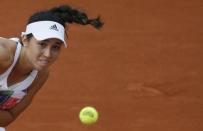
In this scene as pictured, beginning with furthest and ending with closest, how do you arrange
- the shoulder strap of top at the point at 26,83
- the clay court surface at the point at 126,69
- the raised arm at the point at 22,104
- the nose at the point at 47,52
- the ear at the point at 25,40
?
the clay court surface at the point at 126,69
the raised arm at the point at 22,104
the shoulder strap of top at the point at 26,83
the ear at the point at 25,40
the nose at the point at 47,52

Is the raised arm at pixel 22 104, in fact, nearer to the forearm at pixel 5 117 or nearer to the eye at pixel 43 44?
the forearm at pixel 5 117

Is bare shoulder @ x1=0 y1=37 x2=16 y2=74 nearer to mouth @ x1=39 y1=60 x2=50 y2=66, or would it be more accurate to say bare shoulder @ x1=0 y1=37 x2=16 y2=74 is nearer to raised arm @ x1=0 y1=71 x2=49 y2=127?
mouth @ x1=39 y1=60 x2=50 y2=66

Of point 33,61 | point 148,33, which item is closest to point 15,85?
point 33,61

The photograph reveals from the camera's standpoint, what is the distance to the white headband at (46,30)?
2.90 meters

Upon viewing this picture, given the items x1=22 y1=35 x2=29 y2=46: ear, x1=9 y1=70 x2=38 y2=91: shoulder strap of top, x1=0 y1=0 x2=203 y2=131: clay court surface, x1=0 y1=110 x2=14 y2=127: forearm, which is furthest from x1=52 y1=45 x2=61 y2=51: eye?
x1=0 y1=0 x2=203 y2=131: clay court surface

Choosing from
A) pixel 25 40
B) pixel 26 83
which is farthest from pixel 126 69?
pixel 25 40

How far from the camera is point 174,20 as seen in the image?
5203mm

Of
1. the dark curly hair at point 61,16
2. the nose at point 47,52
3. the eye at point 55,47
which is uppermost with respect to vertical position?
the dark curly hair at point 61,16

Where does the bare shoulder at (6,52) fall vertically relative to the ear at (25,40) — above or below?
below

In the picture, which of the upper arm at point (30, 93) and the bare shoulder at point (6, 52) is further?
the upper arm at point (30, 93)

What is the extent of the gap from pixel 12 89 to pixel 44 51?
36 centimetres

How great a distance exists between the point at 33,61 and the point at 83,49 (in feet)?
7.05

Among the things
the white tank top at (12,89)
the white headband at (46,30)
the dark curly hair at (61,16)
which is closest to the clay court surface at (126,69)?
the white tank top at (12,89)

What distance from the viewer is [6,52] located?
2.97 m
